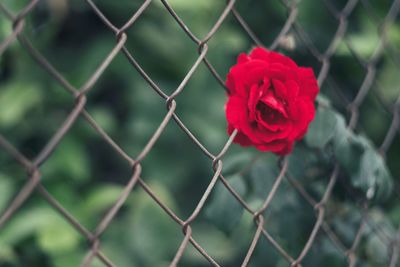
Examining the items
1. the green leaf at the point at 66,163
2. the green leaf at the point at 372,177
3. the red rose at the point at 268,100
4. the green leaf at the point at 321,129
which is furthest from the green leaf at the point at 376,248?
the green leaf at the point at 66,163

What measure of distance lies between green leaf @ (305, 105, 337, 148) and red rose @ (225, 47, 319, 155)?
136mm

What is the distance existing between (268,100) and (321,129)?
21 centimetres

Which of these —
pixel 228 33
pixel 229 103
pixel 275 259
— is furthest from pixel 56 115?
pixel 229 103

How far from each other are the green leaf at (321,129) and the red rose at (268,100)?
0.45 ft

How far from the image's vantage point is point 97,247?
727 millimetres

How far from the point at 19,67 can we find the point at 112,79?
313 mm

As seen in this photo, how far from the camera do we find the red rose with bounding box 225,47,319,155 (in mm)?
→ 955

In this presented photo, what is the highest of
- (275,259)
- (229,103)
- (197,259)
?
(229,103)

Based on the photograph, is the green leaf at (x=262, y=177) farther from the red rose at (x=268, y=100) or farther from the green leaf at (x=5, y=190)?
the green leaf at (x=5, y=190)

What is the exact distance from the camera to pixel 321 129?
1.13m

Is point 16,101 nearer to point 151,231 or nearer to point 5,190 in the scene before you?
point 5,190

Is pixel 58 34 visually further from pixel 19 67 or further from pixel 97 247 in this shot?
pixel 97 247

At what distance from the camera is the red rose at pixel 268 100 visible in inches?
37.6

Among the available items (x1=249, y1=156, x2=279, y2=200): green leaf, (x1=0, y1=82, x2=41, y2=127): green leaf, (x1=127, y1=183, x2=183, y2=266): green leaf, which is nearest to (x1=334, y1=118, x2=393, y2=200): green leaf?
(x1=249, y1=156, x2=279, y2=200): green leaf
